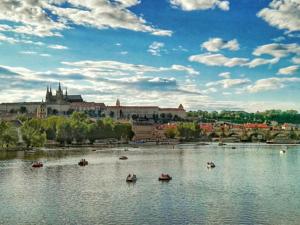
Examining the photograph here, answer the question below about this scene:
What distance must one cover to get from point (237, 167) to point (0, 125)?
43.9 meters

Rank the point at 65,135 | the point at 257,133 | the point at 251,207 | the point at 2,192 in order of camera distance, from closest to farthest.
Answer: the point at 251,207 < the point at 2,192 < the point at 65,135 < the point at 257,133

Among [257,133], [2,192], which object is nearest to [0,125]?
[2,192]

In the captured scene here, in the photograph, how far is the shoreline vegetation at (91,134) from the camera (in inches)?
3713

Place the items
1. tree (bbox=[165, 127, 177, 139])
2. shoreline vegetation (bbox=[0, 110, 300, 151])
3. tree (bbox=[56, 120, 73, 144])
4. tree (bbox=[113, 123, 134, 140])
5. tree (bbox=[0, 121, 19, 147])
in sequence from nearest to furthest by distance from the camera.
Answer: tree (bbox=[0, 121, 19, 147])
shoreline vegetation (bbox=[0, 110, 300, 151])
tree (bbox=[56, 120, 73, 144])
tree (bbox=[113, 123, 134, 140])
tree (bbox=[165, 127, 177, 139])

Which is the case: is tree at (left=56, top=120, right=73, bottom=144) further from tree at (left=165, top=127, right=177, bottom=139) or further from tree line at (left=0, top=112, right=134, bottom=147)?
tree at (left=165, top=127, right=177, bottom=139)

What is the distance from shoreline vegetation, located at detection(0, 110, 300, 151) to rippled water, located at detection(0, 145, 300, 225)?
35810mm

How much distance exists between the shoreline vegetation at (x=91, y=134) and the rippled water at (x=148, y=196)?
35.8m

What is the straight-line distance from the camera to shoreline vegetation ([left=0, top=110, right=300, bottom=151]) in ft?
309

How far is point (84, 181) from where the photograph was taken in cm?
4650

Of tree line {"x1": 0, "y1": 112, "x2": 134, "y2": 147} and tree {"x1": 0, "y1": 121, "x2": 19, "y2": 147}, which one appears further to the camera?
tree line {"x1": 0, "y1": 112, "x2": 134, "y2": 147}

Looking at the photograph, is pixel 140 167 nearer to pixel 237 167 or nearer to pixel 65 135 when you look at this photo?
pixel 237 167

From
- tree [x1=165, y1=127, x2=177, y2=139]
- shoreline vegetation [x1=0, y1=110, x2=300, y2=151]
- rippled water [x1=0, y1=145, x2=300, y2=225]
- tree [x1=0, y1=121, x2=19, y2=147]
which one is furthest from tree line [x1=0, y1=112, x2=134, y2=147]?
rippled water [x1=0, y1=145, x2=300, y2=225]

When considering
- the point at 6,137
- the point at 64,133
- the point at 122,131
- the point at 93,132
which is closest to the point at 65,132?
the point at 64,133

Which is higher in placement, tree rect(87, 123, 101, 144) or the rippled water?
tree rect(87, 123, 101, 144)
